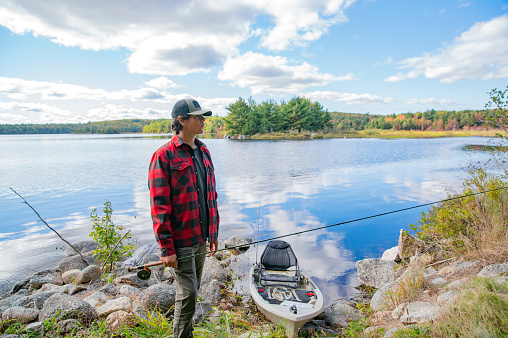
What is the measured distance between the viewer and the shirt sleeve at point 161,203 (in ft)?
8.82

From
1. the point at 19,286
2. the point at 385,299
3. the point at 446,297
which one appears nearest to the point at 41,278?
the point at 19,286

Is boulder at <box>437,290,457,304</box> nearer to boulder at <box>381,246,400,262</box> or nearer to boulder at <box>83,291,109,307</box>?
boulder at <box>381,246,400,262</box>

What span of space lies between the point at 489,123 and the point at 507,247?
2.98 metres

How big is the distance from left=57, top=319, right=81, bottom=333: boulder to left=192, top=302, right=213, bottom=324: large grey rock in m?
1.64

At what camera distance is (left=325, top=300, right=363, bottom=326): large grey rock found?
5.46 meters

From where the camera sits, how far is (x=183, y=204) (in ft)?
9.31

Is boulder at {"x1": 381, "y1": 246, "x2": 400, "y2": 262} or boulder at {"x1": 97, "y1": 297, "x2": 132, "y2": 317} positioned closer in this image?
boulder at {"x1": 97, "y1": 297, "x2": 132, "y2": 317}

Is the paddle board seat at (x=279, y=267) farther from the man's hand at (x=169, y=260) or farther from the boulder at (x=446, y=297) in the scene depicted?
the man's hand at (x=169, y=260)

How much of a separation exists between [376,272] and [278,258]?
246 centimetres

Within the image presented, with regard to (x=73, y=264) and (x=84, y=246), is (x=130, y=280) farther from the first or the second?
(x=84, y=246)

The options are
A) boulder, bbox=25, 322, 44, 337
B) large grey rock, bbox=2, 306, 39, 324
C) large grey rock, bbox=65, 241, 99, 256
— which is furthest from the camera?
large grey rock, bbox=65, 241, 99, 256

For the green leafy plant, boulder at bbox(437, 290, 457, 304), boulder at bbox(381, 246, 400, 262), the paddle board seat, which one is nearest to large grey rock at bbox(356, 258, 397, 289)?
boulder at bbox(381, 246, 400, 262)

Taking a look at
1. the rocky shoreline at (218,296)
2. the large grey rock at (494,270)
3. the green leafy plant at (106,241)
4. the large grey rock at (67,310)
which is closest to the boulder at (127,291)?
the rocky shoreline at (218,296)

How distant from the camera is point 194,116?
2967 mm
